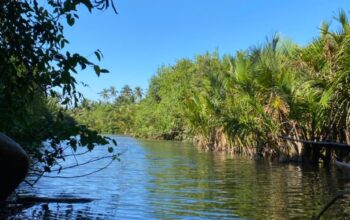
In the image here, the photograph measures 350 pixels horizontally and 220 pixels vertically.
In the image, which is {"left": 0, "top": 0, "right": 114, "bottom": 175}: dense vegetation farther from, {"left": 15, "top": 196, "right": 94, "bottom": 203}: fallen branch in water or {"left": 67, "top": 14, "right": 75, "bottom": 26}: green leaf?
{"left": 15, "top": 196, "right": 94, "bottom": 203}: fallen branch in water

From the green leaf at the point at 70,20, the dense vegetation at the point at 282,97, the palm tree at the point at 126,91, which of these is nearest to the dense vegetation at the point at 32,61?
the green leaf at the point at 70,20

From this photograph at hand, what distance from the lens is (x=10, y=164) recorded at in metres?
4.75

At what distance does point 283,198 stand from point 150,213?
3.91m

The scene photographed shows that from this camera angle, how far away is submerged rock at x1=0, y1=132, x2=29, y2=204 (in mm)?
4613

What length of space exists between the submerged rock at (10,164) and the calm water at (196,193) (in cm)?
418

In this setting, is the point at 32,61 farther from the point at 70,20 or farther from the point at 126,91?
the point at 126,91

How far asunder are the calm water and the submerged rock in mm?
4180

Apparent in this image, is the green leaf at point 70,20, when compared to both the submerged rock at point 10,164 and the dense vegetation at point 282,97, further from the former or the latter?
the dense vegetation at point 282,97

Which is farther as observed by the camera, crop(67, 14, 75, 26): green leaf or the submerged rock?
crop(67, 14, 75, 26): green leaf

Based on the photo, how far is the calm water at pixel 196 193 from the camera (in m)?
9.69

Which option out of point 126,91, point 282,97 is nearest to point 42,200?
point 282,97

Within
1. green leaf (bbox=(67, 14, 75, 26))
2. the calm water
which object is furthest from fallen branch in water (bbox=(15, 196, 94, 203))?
green leaf (bbox=(67, 14, 75, 26))

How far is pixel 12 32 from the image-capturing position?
5191mm

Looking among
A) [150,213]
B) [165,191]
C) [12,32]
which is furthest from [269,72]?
[12,32]
